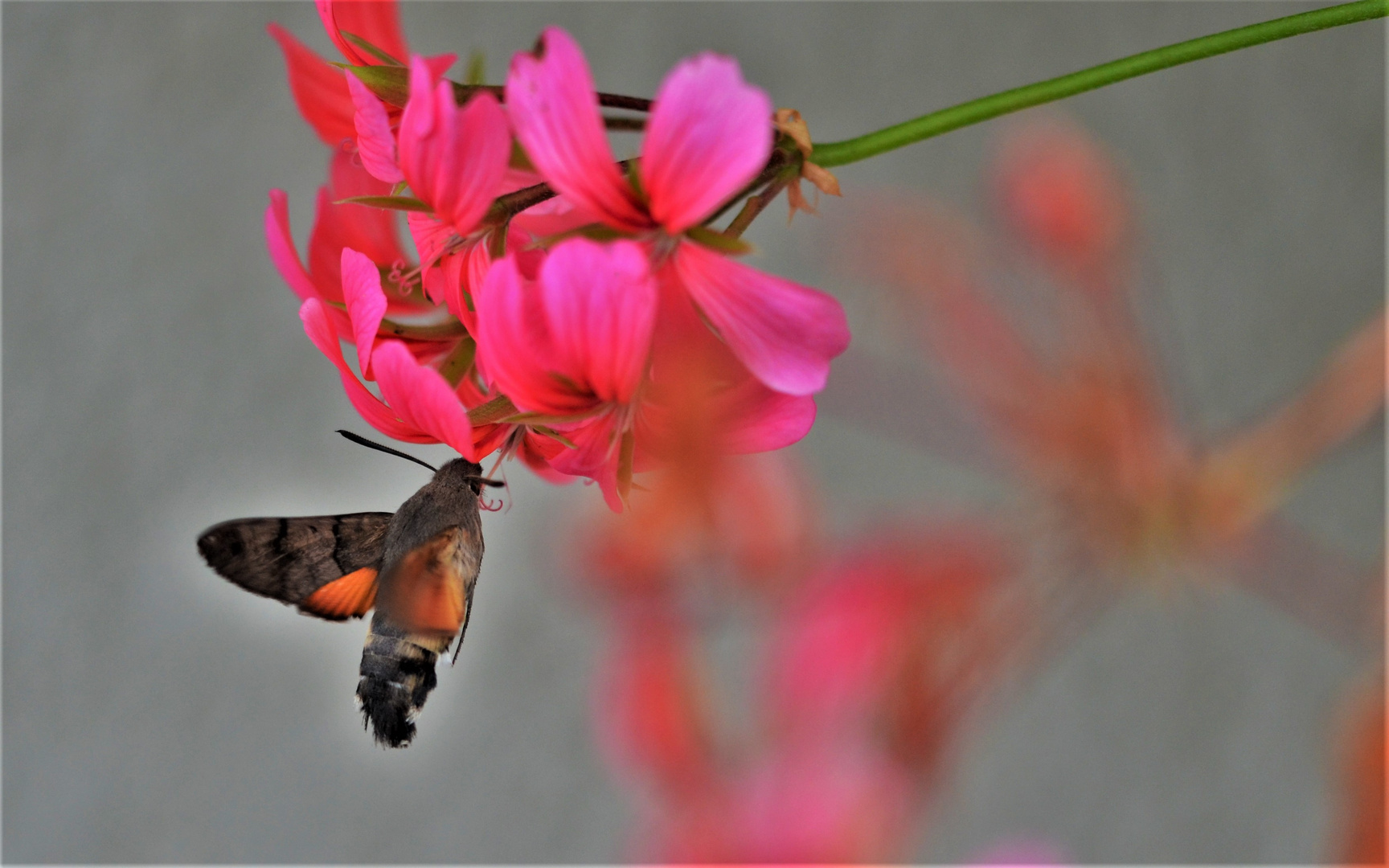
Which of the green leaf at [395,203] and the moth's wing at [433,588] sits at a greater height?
the green leaf at [395,203]

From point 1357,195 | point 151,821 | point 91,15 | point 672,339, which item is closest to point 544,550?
point 151,821

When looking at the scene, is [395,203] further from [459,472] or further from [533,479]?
[533,479]

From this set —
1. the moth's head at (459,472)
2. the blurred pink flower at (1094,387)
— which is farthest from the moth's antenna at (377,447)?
the blurred pink flower at (1094,387)

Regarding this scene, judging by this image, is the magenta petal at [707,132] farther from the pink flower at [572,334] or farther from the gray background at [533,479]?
the gray background at [533,479]

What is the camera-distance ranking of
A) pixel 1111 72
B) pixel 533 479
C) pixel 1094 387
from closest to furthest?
pixel 1111 72, pixel 1094 387, pixel 533 479

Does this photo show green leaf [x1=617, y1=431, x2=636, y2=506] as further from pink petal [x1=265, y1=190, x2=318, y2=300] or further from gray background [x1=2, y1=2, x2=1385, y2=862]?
gray background [x1=2, y1=2, x2=1385, y2=862]

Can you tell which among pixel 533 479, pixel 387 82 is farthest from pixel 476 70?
pixel 533 479

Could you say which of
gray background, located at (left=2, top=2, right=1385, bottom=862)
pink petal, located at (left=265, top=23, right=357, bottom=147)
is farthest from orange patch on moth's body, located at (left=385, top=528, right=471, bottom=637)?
gray background, located at (left=2, top=2, right=1385, bottom=862)
